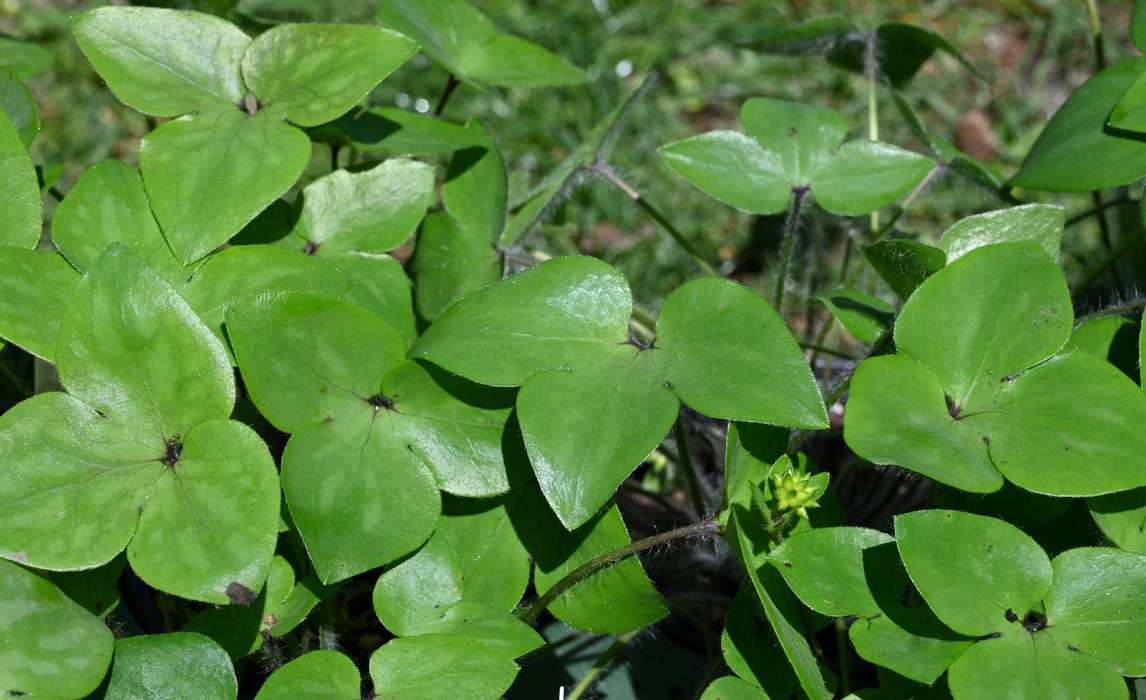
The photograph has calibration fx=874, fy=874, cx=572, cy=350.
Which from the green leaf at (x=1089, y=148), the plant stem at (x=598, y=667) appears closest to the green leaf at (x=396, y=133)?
the plant stem at (x=598, y=667)

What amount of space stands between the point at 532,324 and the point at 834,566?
419 mm

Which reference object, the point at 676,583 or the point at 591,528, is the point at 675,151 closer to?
the point at 591,528

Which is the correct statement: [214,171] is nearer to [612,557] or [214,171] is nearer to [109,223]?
[109,223]

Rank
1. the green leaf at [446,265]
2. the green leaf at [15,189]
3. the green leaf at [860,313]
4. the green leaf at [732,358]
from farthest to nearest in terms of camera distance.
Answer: the green leaf at [446,265] < the green leaf at [860,313] < the green leaf at [15,189] < the green leaf at [732,358]

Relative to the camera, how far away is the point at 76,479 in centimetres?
88

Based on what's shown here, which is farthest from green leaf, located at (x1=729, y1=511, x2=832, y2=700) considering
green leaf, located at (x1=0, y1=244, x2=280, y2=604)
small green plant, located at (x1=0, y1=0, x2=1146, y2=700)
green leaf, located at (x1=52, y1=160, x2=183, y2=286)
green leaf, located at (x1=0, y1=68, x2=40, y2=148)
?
green leaf, located at (x1=0, y1=68, x2=40, y2=148)

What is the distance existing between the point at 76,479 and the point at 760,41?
138 centimetres

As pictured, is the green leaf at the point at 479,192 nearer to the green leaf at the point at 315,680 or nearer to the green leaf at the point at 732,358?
the green leaf at the point at 732,358

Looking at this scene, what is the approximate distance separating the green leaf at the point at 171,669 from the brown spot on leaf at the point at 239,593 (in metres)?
0.11

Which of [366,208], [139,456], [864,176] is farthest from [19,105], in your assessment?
[864,176]

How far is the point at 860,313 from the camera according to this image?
1146 mm

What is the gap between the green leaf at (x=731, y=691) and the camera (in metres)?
0.88

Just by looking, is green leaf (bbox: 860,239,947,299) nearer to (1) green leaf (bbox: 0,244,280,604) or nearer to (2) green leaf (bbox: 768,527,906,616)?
(2) green leaf (bbox: 768,527,906,616)

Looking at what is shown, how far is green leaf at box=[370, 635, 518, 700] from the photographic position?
87 cm
